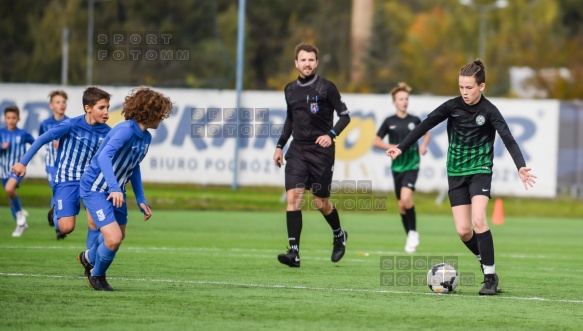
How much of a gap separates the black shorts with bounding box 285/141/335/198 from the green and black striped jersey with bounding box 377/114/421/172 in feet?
14.2

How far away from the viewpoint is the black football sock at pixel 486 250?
10.8 meters

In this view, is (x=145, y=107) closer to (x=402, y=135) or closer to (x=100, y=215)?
(x=100, y=215)

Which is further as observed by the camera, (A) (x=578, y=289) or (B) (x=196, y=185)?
(B) (x=196, y=185)

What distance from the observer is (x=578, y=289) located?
37.7 feet

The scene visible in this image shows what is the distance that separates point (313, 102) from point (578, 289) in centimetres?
377

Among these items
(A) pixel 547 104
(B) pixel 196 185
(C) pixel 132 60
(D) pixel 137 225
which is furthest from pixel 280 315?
(C) pixel 132 60

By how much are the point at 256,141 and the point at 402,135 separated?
13.6 m

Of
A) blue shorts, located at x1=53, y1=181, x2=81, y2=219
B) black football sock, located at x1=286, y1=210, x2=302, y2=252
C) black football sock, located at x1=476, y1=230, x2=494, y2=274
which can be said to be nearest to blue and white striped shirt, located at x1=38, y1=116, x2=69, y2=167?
blue shorts, located at x1=53, y1=181, x2=81, y2=219

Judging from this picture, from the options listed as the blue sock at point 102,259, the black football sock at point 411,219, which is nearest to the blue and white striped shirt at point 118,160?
the blue sock at point 102,259

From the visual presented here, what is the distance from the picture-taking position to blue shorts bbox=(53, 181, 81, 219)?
38.8 ft

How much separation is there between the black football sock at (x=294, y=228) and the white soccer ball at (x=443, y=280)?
2.53 metres

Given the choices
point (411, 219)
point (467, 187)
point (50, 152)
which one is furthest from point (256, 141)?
point (467, 187)

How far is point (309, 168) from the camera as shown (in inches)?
516

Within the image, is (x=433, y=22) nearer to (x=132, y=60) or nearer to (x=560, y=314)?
(x=132, y=60)
